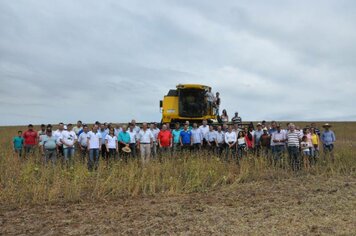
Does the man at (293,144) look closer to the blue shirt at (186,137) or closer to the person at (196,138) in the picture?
the person at (196,138)

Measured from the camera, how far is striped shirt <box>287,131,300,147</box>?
46.7 feet

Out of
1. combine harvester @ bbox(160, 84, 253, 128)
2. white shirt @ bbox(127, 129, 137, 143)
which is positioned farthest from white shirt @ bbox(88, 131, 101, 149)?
combine harvester @ bbox(160, 84, 253, 128)

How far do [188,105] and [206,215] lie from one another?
43.4ft

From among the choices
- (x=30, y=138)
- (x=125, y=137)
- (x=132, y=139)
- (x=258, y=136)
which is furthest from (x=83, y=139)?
(x=258, y=136)

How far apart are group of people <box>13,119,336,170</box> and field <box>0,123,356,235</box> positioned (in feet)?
3.71

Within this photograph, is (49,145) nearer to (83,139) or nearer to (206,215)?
(83,139)

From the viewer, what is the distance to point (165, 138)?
48.8ft

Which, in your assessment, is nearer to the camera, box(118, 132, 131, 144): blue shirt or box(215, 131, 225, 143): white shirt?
box(118, 132, 131, 144): blue shirt

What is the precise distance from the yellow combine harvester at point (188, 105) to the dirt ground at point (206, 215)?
1053cm

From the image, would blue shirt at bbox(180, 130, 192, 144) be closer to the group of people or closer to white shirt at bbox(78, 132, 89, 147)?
the group of people

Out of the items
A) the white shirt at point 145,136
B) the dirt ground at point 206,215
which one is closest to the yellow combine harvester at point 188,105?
the white shirt at point 145,136

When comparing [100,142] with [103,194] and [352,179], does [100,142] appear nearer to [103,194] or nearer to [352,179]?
[103,194]

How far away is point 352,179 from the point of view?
12.0 meters

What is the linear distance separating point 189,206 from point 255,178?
4.16 metres
